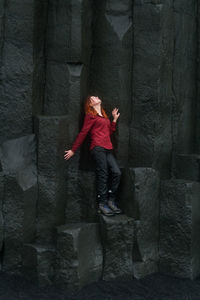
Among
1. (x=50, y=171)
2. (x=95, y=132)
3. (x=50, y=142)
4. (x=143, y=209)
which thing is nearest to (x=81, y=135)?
(x=95, y=132)

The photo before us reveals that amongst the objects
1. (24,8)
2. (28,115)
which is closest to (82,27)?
(24,8)

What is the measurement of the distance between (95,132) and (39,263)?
198cm

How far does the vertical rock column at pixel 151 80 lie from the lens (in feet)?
21.2

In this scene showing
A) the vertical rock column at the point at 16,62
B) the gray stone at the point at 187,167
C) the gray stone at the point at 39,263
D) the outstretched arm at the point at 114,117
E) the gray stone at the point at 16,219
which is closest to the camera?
the gray stone at the point at 39,263

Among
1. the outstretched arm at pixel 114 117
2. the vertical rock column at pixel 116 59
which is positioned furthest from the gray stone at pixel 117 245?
the outstretched arm at pixel 114 117

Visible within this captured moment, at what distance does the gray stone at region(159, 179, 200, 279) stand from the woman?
2.55ft

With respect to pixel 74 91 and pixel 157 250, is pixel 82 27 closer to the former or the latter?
pixel 74 91

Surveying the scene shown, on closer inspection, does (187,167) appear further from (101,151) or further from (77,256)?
(77,256)

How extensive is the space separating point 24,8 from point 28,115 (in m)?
1.52

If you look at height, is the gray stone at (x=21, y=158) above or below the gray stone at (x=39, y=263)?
above

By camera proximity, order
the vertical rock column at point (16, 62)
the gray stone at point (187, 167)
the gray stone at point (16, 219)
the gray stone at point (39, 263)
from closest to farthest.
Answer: the gray stone at point (39, 263)
the gray stone at point (16, 219)
the vertical rock column at point (16, 62)
the gray stone at point (187, 167)

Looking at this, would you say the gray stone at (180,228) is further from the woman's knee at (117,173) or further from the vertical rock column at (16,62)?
the vertical rock column at (16,62)

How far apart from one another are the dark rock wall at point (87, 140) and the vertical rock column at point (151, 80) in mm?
15

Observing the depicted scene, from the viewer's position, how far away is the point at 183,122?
280 inches
